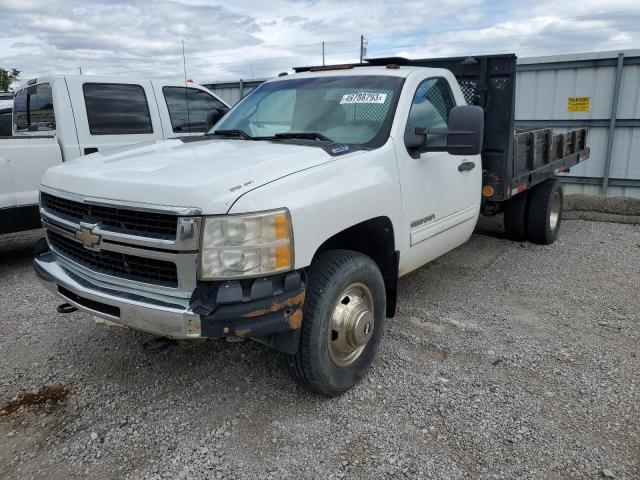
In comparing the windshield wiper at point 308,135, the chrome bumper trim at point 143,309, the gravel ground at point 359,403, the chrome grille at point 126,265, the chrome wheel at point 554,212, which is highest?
the windshield wiper at point 308,135

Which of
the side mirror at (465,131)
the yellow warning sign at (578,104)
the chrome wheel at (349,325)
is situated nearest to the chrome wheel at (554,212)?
the yellow warning sign at (578,104)

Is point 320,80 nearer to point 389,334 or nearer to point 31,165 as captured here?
point 389,334

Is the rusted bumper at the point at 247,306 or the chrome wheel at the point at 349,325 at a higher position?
the rusted bumper at the point at 247,306

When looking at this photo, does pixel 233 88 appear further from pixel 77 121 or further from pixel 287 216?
pixel 287 216

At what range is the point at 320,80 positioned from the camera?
4133 millimetres

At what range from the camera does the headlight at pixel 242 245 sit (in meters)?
2.42

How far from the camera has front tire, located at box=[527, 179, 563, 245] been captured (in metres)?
6.30

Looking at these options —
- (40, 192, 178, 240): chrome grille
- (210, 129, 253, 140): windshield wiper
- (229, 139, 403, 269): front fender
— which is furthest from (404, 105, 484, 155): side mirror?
(40, 192, 178, 240): chrome grille

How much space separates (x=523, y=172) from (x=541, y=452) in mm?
3584

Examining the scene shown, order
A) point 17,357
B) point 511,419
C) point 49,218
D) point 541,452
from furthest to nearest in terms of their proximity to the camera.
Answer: point 17,357 < point 49,218 < point 511,419 < point 541,452

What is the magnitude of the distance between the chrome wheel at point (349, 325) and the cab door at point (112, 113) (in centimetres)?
399

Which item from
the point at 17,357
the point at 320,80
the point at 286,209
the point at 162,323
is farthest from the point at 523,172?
the point at 17,357

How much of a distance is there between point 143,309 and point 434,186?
2301 mm

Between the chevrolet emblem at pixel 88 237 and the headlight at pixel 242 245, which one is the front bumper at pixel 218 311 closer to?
the headlight at pixel 242 245
